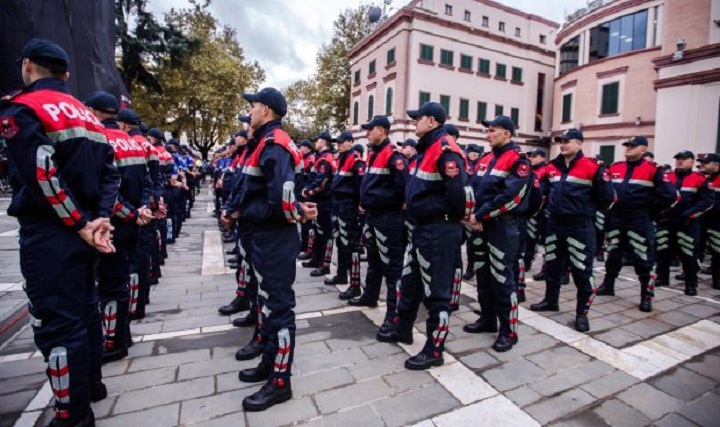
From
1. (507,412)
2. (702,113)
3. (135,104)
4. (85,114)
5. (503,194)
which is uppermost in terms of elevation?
(135,104)

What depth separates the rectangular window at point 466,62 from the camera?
2565cm

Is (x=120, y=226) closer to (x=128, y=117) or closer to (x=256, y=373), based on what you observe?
(x=128, y=117)

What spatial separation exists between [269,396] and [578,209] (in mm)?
3972

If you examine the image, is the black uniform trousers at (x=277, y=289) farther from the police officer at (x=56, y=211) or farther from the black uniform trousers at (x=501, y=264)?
the black uniform trousers at (x=501, y=264)

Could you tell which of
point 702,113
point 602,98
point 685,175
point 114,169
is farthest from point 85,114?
point 602,98

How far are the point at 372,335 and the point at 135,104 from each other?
2706 cm

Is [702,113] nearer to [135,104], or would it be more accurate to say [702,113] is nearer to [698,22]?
[698,22]

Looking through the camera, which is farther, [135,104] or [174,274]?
[135,104]

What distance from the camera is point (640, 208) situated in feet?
17.7

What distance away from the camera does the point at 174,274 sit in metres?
6.60

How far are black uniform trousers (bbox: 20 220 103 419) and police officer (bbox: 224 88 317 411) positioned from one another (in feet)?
3.56

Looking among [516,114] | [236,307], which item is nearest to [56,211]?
[236,307]

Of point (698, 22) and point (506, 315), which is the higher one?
point (698, 22)

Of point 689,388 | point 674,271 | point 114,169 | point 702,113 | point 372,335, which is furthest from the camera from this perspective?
point 702,113
